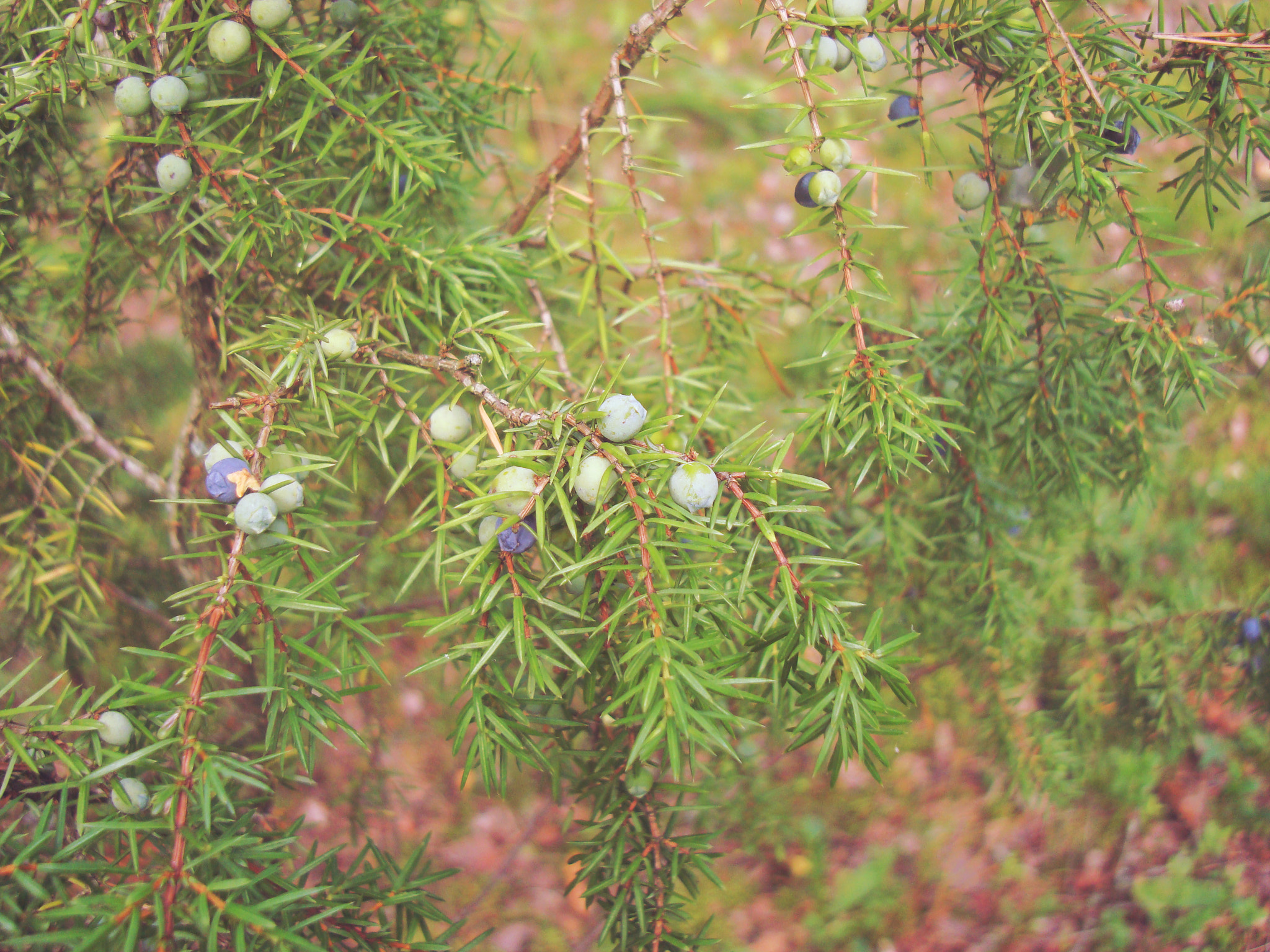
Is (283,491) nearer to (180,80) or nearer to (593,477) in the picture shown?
(593,477)

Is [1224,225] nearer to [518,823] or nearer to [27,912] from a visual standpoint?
[518,823]

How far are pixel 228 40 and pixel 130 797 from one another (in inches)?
28.7

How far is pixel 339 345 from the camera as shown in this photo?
752 millimetres

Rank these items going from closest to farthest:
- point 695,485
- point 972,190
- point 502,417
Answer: point 695,485
point 502,417
point 972,190

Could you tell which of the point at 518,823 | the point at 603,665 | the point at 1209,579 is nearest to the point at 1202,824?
Answer: the point at 1209,579

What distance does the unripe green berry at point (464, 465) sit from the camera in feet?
2.43

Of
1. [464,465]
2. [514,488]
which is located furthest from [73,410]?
[514,488]

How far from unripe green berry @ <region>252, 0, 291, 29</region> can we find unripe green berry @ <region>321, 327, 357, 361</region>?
31cm

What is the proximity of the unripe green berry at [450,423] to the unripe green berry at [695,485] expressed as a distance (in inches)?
10.2

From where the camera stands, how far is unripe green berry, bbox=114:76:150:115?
0.73 metres

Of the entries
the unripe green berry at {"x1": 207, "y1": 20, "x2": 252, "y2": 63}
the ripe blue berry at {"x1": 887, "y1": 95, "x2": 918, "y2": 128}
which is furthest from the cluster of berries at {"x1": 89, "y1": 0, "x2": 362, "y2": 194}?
the ripe blue berry at {"x1": 887, "y1": 95, "x2": 918, "y2": 128}

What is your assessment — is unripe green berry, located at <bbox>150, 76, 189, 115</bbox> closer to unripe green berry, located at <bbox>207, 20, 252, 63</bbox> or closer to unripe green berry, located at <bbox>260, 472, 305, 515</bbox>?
unripe green berry, located at <bbox>207, 20, 252, 63</bbox>

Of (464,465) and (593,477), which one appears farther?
(464,465)

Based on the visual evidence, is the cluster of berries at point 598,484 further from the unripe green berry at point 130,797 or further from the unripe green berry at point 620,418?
the unripe green berry at point 130,797
